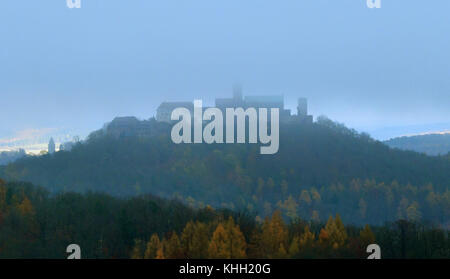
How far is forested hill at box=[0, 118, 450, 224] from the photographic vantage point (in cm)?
13888

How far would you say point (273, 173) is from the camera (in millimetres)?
162375

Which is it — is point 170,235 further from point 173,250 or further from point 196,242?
point 196,242

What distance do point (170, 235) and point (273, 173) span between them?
109541 mm

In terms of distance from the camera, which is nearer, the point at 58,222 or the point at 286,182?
the point at 58,222

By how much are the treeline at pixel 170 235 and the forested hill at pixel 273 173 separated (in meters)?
69.9

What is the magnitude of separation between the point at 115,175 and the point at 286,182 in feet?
148

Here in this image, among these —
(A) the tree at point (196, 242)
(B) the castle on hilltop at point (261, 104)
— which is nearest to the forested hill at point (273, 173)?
(B) the castle on hilltop at point (261, 104)

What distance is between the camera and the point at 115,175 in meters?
158

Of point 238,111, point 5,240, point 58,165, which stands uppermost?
point 238,111

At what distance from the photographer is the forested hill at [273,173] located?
139 meters

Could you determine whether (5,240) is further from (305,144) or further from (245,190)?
(305,144)

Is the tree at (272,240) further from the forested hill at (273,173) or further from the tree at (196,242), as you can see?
the forested hill at (273,173)
